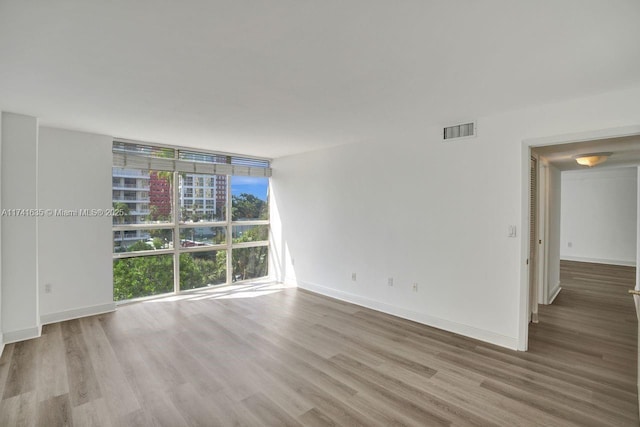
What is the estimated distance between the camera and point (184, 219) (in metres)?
5.30

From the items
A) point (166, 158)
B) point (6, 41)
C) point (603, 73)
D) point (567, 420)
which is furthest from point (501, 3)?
point (166, 158)

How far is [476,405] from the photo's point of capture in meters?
2.28

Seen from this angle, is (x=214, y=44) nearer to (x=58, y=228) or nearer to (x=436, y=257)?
(x=436, y=257)

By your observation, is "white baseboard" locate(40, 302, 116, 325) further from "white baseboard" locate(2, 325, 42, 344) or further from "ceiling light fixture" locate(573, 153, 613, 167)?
"ceiling light fixture" locate(573, 153, 613, 167)

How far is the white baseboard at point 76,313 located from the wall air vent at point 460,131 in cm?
Result: 514

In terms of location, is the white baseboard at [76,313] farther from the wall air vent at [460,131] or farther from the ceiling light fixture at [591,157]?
the ceiling light fixture at [591,157]

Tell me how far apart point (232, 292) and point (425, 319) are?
3.28 m

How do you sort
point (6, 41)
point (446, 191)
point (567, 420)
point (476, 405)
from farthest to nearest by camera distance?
1. point (446, 191)
2. point (476, 405)
3. point (567, 420)
4. point (6, 41)

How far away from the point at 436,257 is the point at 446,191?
2.75ft

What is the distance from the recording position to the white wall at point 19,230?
11.0 feet

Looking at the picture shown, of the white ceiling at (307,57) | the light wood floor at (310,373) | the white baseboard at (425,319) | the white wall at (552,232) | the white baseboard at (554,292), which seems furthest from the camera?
the white baseboard at (554,292)

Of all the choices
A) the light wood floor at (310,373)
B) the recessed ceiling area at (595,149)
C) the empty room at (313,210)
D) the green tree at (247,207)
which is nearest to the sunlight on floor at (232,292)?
the empty room at (313,210)

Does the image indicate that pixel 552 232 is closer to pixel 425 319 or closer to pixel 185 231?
pixel 425 319

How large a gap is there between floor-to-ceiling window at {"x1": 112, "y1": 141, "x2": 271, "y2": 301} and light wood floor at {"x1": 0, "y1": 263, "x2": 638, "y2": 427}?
2.95 ft
